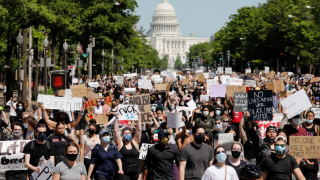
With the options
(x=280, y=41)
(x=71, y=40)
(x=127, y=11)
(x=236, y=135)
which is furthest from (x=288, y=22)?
(x=236, y=135)

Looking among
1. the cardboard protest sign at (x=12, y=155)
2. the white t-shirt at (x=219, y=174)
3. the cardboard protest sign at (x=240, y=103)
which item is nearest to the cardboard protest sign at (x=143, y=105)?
the cardboard protest sign at (x=240, y=103)

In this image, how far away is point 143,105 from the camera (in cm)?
1445

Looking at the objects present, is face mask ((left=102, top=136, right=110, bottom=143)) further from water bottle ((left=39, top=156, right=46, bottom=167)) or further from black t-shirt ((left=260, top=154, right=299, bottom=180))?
black t-shirt ((left=260, top=154, right=299, bottom=180))

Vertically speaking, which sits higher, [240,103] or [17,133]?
[240,103]

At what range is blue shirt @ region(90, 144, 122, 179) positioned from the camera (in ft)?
35.3

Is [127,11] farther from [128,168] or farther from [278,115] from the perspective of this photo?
[128,168]

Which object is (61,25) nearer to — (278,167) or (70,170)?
(70,170)

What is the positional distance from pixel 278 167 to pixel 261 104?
4.11m

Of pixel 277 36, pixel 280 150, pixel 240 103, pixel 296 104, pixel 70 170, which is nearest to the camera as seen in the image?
pixel 280 150

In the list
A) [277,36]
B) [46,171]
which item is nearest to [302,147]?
[46,171]

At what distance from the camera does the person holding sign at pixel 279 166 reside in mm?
8992

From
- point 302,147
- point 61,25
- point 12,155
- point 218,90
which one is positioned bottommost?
point 12,155

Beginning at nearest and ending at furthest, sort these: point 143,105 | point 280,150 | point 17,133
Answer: point 280,150
point 17,133
point 143,105

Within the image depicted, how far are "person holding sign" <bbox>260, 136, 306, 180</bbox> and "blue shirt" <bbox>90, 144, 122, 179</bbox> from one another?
8.25 feet
